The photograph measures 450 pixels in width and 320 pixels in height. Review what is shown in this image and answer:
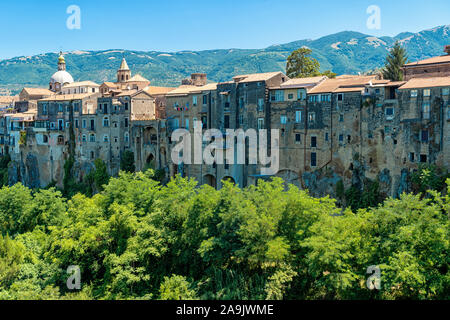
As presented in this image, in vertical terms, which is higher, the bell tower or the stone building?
the bell tower

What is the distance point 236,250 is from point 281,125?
22.7m

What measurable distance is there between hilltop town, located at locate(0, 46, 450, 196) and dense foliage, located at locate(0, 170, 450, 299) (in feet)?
34.3

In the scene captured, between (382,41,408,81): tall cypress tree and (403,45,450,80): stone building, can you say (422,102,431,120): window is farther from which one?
(382,41,408,81): tall cypress tree

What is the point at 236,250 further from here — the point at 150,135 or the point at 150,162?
the point at 150,135

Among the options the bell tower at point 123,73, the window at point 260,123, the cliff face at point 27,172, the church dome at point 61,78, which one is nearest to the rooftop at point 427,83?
the window at point 260,123

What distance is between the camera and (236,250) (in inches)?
1417

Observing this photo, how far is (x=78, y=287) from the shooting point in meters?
40.0

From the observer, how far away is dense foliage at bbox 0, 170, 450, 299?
3167cm

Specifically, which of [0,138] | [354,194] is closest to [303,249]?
[354,194]

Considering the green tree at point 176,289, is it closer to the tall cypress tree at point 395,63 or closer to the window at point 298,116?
the window at point 298,116

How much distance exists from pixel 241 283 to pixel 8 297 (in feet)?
56.9

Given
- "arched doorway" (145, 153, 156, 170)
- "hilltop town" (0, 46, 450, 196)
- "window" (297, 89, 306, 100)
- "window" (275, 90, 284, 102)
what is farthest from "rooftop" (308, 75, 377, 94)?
"arched doorway" (145, 153, 156, 170)

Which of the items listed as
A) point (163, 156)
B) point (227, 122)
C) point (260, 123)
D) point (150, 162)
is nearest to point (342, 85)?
point (260, 123)
